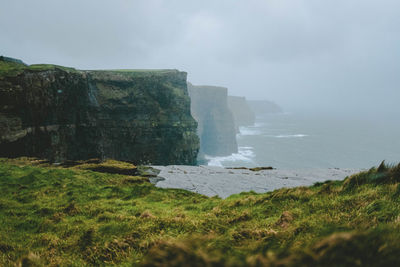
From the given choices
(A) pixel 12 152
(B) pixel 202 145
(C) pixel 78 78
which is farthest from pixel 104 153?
(B) pixel 202 145

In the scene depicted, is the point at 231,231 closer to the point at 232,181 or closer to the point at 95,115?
the point at 232,181

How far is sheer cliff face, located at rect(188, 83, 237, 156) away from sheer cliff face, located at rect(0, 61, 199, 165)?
8685cm

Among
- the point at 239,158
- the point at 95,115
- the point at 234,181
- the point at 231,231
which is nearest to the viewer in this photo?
the point at 231,231

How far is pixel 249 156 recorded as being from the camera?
13800 centimetres

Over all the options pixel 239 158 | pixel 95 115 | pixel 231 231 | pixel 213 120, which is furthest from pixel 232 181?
pixel 213 120

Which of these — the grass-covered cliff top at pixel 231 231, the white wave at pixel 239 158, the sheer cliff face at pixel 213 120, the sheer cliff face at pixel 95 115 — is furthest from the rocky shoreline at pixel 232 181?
the sheer cliff face at pixel 213 120

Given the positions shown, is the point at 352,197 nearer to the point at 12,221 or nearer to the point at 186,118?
the point at 12,221

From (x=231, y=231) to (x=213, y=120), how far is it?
16451 centimetres

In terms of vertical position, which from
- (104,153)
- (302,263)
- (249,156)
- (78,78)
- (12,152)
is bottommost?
(249,156)

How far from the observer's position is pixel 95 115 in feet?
198

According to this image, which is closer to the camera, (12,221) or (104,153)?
(12,221)

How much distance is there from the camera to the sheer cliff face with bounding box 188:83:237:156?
161 m

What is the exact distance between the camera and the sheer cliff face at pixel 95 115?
38031 millimetres

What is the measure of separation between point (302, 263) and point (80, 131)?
64204mm
